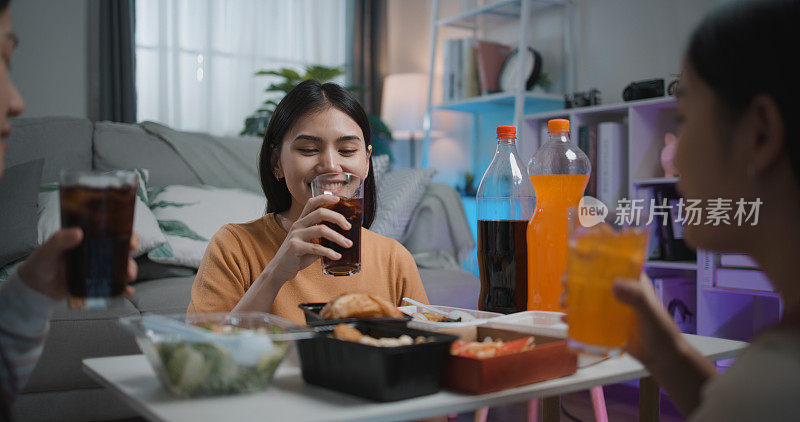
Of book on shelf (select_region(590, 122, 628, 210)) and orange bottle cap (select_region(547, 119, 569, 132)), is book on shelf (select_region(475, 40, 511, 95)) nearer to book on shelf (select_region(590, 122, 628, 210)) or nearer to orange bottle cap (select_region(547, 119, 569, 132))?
book on shelf (select_region(590, 122, 628, 210))

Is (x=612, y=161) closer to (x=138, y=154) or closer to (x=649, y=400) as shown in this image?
(x=649, y=400)

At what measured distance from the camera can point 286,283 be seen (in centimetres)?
150

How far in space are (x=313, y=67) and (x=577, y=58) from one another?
1779 mm

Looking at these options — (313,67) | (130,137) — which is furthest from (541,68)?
(130,137)

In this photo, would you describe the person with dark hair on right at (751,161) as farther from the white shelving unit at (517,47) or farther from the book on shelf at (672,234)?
the white shelving unit at (517,47)

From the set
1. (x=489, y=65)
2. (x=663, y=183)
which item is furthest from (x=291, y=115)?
(x=489, y=65)

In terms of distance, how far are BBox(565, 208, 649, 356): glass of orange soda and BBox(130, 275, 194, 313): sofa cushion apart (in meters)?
1.73

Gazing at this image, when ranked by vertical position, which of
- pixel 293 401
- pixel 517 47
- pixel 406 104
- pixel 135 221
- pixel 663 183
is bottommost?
pixel 293 401

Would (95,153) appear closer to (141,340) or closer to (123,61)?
(123,61)

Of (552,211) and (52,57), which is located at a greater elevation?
(52,57)

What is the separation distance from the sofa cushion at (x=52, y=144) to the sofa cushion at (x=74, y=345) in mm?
906

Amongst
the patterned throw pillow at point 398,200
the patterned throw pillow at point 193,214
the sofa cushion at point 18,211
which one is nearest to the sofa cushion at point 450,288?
the patterned throw pillow at point 398,200

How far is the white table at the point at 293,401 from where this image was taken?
718mm

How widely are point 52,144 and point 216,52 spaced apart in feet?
6.94
